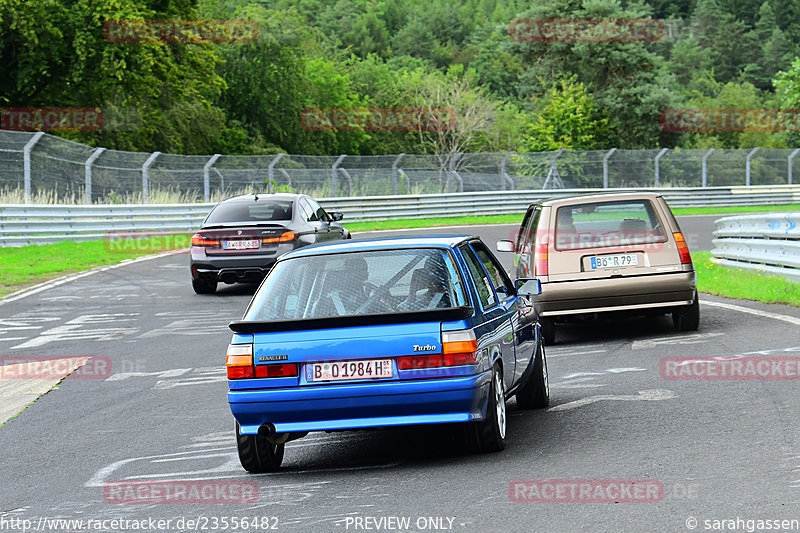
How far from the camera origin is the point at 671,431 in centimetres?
690

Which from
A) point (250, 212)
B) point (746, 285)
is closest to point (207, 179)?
point (250, 212)

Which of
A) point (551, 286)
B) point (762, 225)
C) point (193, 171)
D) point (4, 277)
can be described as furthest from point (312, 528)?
point (193, 171)

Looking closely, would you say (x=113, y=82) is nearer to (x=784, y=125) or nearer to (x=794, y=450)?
(x=784, y=125)

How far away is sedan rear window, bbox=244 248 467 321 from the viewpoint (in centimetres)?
653

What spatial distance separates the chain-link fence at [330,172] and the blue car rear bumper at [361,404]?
74.9ft

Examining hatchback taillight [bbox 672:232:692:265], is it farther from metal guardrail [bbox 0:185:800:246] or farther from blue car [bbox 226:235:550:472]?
metal guardrail [bbox 0:185:800:246]

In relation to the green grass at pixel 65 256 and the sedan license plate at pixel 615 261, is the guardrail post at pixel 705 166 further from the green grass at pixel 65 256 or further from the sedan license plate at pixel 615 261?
the sedan license plate at pixel 615 261

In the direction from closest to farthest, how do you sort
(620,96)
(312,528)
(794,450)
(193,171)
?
(312,528)
(794,450)
(193,171)
(620,96)

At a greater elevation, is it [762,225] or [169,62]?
[169,62]

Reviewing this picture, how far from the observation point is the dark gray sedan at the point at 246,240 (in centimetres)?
1725

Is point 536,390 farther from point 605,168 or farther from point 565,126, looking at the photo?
point 565,126

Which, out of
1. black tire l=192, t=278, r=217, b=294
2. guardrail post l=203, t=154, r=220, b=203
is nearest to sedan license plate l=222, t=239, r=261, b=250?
black tire l=192, t=278, r=217, b=294

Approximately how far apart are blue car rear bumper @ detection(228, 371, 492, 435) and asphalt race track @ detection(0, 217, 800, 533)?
307mm

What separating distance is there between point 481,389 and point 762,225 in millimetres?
11418
